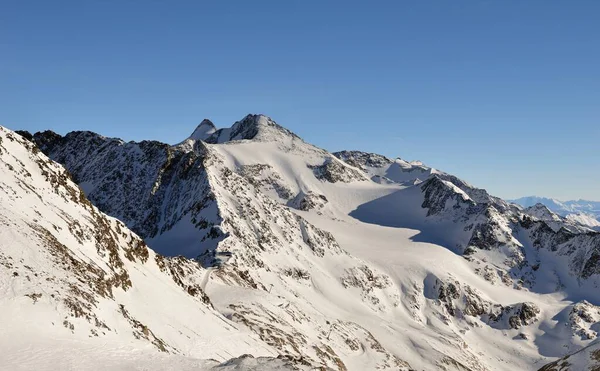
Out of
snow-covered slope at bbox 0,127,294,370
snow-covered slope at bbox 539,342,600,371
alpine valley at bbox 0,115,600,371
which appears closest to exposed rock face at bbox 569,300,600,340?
alpine valley at bbox 0,115,600,371

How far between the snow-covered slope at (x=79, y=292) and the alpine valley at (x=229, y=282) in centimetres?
16

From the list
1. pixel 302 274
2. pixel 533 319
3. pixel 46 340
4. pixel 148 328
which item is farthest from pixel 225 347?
pixel 533 319

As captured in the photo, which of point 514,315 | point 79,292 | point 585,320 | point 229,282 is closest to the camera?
point 79,292

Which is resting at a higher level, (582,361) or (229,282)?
(582,361)

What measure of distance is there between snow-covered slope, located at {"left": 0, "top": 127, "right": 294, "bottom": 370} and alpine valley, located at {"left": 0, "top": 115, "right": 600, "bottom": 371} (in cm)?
16

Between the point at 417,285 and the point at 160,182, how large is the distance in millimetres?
95827

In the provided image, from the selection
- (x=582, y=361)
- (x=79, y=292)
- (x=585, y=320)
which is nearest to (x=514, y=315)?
(x=585, y=320)

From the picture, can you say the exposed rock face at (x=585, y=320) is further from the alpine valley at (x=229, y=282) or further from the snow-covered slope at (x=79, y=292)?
the snow-covered slope at (x=79, y=292)

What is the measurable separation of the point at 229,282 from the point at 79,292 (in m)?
56.4

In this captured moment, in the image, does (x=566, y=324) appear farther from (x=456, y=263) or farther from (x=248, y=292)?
(x=248, y=292)

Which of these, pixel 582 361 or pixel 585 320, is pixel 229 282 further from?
pixel 585 320

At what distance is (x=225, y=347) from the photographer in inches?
1874

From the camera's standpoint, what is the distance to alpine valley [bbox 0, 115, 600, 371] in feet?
95.8

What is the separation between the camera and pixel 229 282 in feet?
287
